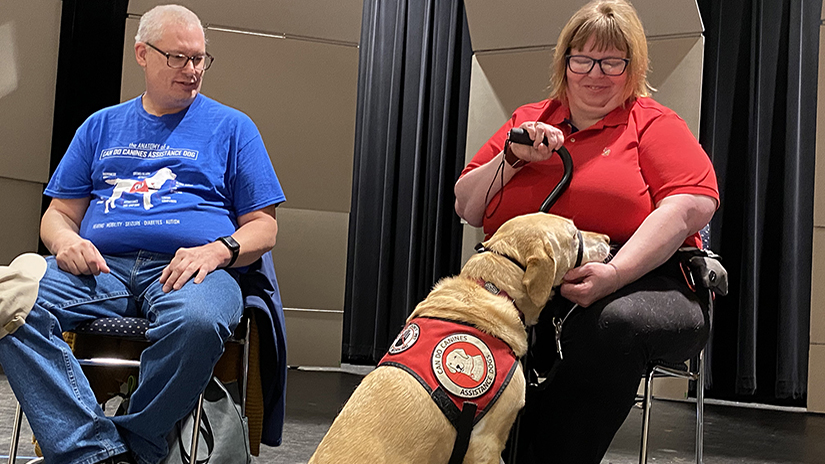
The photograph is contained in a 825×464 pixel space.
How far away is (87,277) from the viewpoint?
80.1 inches

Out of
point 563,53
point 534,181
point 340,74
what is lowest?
point 534,181

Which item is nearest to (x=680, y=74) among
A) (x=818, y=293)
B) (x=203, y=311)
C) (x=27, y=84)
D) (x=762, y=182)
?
(x=762, y=182)

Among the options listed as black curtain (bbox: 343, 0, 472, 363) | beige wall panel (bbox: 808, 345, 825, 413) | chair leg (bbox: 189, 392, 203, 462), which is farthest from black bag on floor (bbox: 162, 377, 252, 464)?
beige wall panel (bbox: 808, 345, 825, 413)

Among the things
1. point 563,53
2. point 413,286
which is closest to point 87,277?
point 563,53

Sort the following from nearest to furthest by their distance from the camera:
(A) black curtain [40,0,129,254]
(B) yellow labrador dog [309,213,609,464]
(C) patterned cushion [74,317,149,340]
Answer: (B) yellow labrador dog [309,213,609,464] < (C) patterned cushion [74,317,149,340] < (A) black curtain [40,0,129,254]

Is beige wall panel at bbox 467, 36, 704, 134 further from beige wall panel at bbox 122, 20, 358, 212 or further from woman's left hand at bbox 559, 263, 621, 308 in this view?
woman's left hand at bbox 559, 263, 621, 308

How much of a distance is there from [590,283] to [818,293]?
3127 mm

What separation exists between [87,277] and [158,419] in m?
0.48

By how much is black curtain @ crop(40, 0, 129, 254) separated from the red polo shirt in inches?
159

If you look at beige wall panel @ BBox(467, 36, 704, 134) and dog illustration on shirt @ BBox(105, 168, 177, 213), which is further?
beige wall panel @ BBox(467, 36, 704, 134)

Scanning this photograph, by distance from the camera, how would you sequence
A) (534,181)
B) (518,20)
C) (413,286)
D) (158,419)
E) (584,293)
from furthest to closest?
(413,286), (518,20), (534,181), (158,419), (584,293)

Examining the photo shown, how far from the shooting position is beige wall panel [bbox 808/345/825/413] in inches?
163

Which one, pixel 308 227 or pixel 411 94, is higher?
pixel 411 94

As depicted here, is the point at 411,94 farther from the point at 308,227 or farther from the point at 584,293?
the point at 584,293
